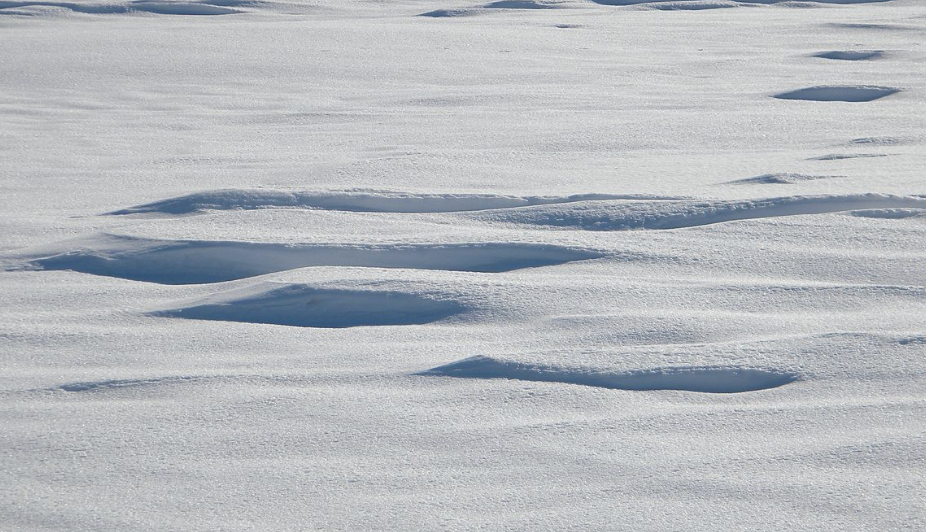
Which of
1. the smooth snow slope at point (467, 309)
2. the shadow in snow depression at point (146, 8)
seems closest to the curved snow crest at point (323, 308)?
the smooth snow slope at point (467, 309)

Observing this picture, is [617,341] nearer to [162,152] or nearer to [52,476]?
[52,476]

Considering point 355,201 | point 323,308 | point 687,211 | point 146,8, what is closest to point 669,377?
point 323,308

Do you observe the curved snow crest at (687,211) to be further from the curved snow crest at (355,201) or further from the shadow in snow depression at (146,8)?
the shadow in snow depression at (146,8)

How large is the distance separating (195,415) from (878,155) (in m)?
2.22

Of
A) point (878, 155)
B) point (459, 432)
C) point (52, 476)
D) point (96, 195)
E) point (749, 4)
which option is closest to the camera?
Result: point (52, 476)

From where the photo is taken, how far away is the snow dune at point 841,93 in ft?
13.4

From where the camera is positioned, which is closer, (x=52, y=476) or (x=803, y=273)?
(x=52, y=476)

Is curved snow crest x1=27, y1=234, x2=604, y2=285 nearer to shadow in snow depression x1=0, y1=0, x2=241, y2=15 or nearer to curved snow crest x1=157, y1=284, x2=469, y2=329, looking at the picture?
curved snow crest x1=157, y1=284, x2=469, y2=329

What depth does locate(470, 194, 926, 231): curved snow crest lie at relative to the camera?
245 centimetres

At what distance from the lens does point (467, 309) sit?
6.45 feet

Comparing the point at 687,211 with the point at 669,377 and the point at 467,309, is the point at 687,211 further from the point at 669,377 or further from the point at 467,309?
the point at 669,377

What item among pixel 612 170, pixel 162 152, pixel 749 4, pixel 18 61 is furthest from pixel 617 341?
pixel 749 4

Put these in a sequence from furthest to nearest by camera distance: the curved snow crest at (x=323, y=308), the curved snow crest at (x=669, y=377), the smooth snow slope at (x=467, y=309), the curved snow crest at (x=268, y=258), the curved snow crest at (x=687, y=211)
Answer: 1. the curved snow crest at (x=687, y=211)
2. the curved snow crest at (x=268, y=258)
3. the curved snow crest at (x=323, y=308)
4. the curved snow crest at (x=669, y=377)
5. the smooth snow slope at (x=467, y=309)

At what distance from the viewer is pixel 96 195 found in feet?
9.40
